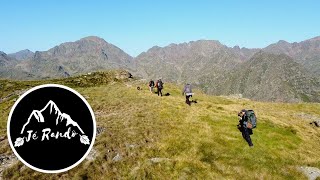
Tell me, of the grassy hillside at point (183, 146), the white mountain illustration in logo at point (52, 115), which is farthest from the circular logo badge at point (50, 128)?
the grassy hillside at point (183, 146)

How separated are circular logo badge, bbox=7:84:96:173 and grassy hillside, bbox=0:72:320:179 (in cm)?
998

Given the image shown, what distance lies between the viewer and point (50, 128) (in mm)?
12461

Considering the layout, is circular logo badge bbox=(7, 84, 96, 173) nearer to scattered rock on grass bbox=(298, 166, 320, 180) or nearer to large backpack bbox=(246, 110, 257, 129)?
scattered rock on grass bbox=(298, 166, 320, 180)

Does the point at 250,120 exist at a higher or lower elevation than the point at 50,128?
lower

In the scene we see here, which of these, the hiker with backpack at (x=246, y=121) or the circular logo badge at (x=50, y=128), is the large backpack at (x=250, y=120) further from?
the circular logo badge at (x=50, y=128)

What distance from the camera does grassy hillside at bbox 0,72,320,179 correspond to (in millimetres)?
24406

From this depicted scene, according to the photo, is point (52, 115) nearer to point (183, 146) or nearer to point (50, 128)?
point (50, 128)

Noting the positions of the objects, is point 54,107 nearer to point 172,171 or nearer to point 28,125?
point 28,125

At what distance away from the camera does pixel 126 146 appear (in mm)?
27906

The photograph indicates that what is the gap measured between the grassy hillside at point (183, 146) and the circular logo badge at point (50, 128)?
9978mm

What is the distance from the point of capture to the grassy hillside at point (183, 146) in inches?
961

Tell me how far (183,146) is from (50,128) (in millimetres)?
18306

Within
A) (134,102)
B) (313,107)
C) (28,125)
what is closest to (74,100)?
(28,125)

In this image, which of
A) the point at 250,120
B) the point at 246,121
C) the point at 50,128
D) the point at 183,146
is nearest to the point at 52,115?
the point at 50,128
